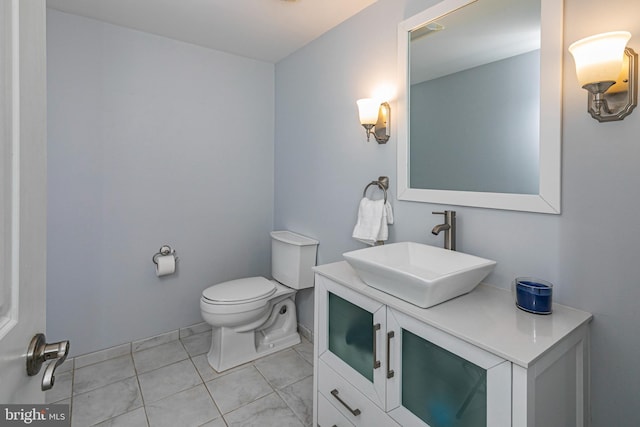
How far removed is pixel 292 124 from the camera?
261cm

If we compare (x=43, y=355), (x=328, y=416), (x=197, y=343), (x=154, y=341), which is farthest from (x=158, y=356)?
(x=43, y=355)

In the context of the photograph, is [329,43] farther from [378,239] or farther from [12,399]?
[12,399]

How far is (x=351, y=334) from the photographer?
1395 mm

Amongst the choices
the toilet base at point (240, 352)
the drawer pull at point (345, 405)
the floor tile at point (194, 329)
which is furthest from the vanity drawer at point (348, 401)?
the floor tile at point (194, 329)

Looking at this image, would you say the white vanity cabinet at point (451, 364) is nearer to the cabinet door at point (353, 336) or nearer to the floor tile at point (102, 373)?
the cabinet door at point (353, 336)

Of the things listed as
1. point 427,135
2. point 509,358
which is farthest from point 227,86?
point 509,358

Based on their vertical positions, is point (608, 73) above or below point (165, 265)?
above

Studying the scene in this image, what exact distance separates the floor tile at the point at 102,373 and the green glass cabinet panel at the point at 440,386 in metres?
1.86

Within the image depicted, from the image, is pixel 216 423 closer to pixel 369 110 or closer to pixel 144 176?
pixel 144 176

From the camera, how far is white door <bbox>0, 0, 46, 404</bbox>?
0.51 m

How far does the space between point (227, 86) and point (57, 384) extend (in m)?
2.33

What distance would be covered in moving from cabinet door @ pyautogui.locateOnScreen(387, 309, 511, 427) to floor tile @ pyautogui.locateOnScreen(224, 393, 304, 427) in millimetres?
763

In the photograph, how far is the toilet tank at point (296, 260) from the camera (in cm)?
232

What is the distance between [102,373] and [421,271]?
2.13 meters
